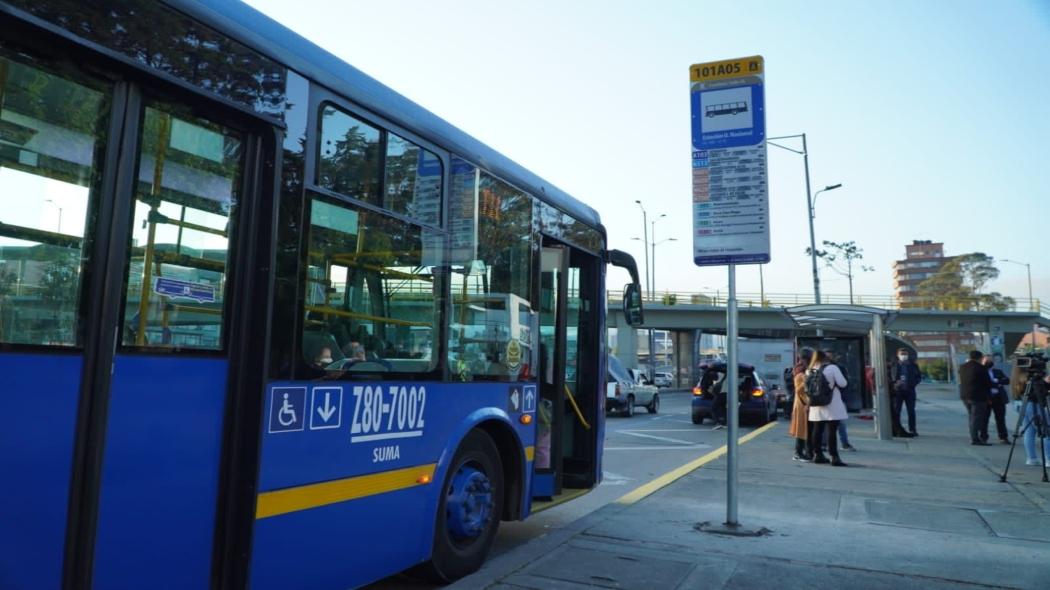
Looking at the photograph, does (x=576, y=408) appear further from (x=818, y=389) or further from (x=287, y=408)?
(x=818, y=389)

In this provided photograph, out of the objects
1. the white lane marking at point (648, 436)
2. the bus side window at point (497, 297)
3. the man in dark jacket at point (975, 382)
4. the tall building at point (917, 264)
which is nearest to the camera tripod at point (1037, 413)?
the man in dark jacket at point (975, 382)

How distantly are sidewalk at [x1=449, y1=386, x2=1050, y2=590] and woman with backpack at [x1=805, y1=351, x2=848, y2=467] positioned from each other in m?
0.74

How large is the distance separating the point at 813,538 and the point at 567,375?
2.55 meters

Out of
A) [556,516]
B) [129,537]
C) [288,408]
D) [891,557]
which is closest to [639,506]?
[556,516]

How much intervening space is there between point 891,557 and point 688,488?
3.12 meters

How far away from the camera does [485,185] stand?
5.35 meters

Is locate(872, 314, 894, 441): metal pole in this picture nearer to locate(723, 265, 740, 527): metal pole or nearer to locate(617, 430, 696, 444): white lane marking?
locate(617, 430, 696, 444): white lane marking

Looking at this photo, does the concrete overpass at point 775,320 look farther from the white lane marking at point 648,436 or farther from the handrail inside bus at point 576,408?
the handrail inside bus at point 576,408

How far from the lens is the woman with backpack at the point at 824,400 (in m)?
11.1

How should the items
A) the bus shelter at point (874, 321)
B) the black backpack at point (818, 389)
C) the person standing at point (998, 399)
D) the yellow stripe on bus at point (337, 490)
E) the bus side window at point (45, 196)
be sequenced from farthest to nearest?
the person standing at point (998, 399) → the bus shelter at point (874, 321) → the black backpack at point (818, 389) → the yellow stripe on bus at point (337, 490) → the bus side window at point (45, 196)

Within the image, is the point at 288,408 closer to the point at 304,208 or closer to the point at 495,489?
the point at 304,208

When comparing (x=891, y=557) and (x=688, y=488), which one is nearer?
(x=891, y=557)

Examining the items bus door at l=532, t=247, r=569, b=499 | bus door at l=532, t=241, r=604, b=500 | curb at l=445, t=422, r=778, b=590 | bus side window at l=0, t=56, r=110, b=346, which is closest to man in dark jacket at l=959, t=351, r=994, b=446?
curb at l=445, t=422, r=778, b=590

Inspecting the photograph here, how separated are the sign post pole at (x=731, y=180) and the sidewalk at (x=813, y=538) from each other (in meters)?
0.72
